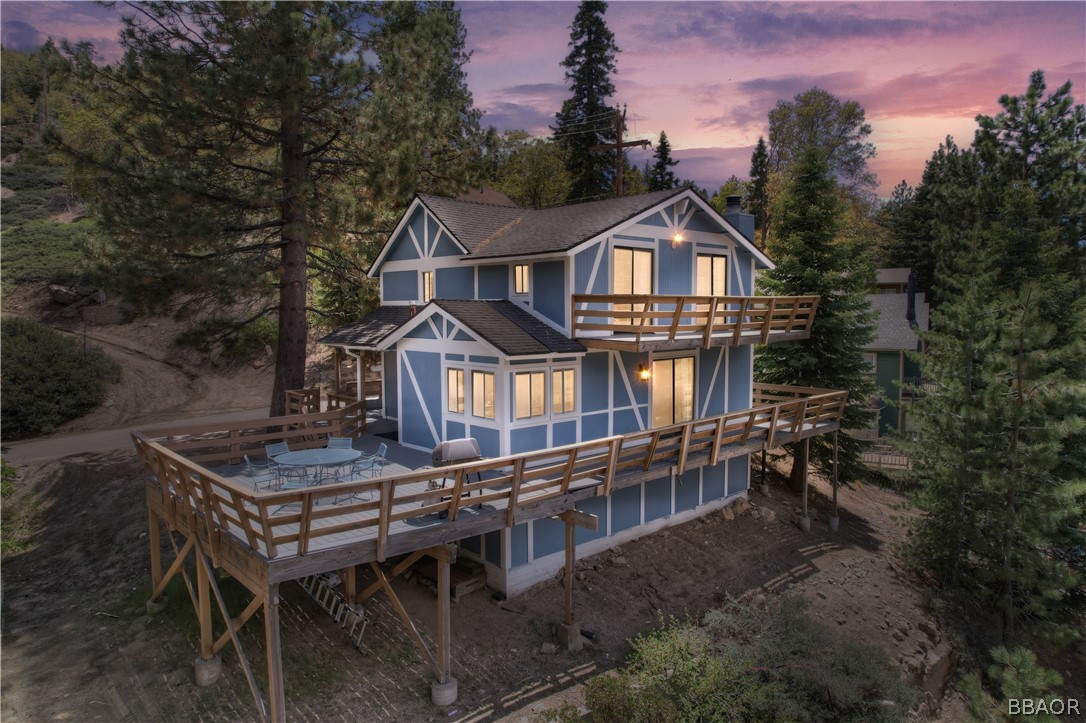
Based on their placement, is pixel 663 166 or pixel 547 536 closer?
pixel 547 536

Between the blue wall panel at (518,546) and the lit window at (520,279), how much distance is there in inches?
207

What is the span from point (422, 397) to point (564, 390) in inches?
132

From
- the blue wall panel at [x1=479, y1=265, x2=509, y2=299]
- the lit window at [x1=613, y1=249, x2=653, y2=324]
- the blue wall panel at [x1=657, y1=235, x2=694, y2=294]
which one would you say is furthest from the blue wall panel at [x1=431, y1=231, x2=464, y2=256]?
the blue wall panel at [x1=657, y1=235, x2=694, y2=294]

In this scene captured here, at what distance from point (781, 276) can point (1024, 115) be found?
11838 millimetres

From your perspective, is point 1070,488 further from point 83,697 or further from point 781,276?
point 83,697

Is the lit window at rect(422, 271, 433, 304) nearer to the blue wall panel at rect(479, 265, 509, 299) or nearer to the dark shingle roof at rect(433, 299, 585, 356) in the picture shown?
the blue wall panel at rect(479, 265, 509, 299)

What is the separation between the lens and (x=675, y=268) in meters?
15.3

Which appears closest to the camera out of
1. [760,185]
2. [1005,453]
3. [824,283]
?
[1005,453]

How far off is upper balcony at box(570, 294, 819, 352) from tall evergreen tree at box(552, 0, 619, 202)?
23.7 meters

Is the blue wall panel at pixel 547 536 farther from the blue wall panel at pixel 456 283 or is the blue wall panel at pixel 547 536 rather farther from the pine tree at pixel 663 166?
the pine tree at pixel 663 166

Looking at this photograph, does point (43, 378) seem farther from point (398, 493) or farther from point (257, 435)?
point (398, 493)

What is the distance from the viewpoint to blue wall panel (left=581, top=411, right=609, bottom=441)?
Result: 1348cm

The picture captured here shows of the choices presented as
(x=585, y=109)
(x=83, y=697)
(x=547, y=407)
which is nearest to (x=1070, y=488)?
(x=547, y=407)

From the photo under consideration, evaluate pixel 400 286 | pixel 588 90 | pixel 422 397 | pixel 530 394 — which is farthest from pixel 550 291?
pixel 588 90
